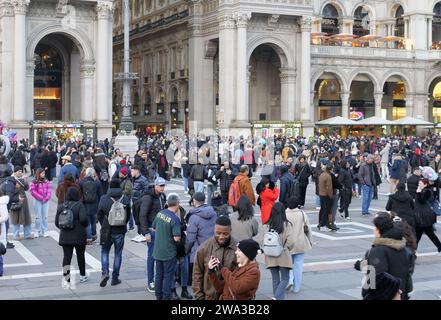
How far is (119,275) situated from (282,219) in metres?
3.63

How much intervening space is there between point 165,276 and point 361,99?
59.9m

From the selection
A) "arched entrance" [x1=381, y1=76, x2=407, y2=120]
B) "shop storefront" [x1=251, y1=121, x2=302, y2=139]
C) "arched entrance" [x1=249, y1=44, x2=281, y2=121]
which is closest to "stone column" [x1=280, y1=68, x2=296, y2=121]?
"shop storefront" [x1=251, y1=121, x2=302, y2=139]

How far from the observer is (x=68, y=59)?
51219 millimetres

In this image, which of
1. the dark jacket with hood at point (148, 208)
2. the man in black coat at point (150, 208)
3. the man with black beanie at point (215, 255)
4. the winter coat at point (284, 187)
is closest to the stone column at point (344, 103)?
the winter coat at point (284, 187)

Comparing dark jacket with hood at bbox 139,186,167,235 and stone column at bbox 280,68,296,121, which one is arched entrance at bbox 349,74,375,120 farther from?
dark jacket with hood at bbox 139,186,167,235

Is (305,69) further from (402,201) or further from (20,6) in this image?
(402,201)

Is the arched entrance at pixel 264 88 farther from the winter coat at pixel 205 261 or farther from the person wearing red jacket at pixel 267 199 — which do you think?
the winter coat at pixel 205 261

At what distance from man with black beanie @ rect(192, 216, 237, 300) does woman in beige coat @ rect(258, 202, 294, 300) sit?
2.29m

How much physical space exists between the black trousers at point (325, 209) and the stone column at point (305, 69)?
121 feet

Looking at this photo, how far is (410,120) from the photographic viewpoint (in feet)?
185

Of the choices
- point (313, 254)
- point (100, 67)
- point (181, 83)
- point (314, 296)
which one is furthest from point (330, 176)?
point (181, 83)

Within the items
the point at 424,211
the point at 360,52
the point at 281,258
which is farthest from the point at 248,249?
the point at 360,52

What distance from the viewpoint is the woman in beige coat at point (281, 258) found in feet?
34.2
